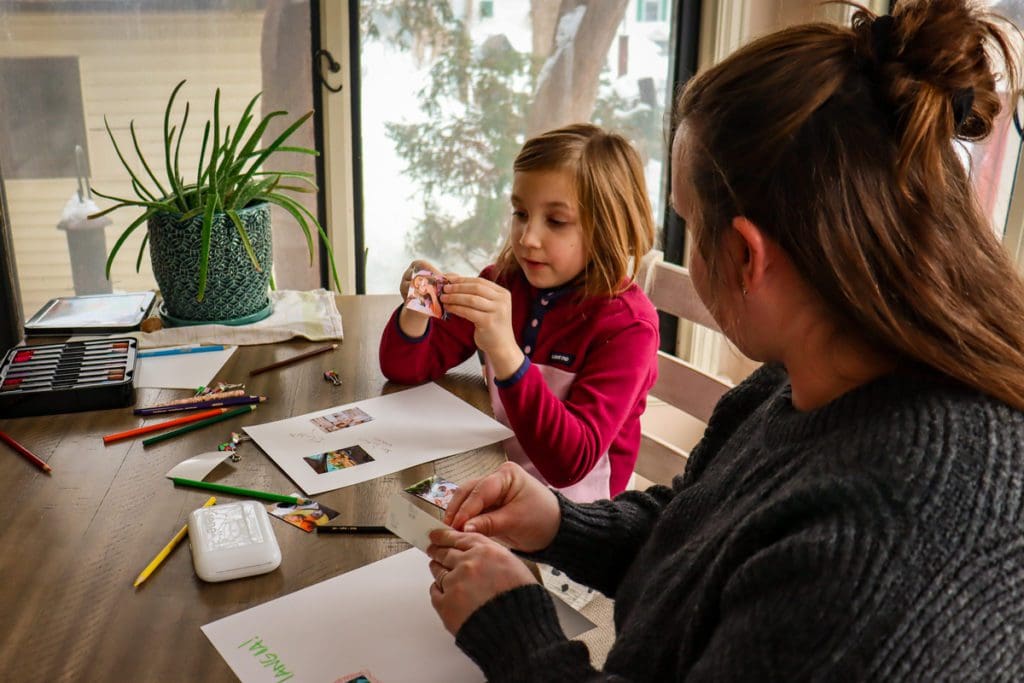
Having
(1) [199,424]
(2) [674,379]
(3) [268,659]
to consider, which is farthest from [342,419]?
(2) [674,379]

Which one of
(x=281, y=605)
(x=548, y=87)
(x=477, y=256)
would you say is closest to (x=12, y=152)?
(x=477, y=256)

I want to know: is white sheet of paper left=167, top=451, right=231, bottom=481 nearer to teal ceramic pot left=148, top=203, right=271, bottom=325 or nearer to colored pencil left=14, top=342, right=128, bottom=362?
colored pencil left=14, top=342, right=128, bottom=362

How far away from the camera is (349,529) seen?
101cm

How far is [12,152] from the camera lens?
2320 millimetres

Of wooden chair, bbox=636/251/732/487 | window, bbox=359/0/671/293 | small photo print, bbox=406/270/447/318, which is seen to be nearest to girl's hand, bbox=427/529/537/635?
small photo print, bbox=406/270/447/318

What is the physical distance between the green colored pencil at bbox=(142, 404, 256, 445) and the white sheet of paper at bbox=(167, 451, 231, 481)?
88 mm

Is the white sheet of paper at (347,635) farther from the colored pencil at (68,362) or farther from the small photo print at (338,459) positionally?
the colored pencil at (68,362)

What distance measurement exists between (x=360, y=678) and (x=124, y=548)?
1.17ft

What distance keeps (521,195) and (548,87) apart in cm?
138

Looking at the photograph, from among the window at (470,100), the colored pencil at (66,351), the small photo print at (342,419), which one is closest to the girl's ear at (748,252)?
→ the small photo print at (342,419)

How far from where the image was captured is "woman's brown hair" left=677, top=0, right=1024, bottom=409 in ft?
2.19

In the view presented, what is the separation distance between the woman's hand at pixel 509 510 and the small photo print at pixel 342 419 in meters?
0.31

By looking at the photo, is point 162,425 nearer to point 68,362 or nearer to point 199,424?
point 199,424

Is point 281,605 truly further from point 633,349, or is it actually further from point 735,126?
point 633,349
